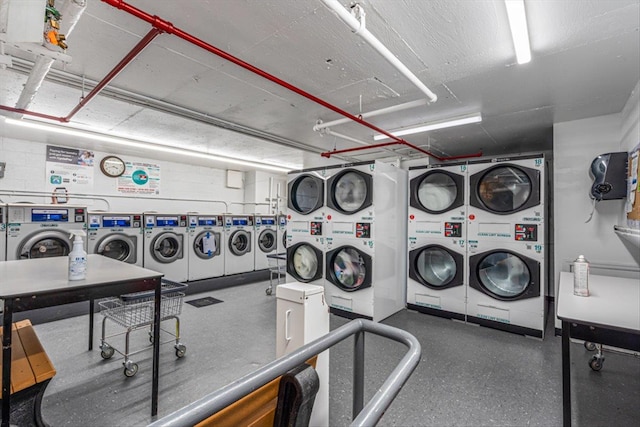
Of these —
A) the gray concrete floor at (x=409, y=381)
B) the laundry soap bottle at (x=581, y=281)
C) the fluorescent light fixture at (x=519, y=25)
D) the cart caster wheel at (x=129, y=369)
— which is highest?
the fluorescent light fixture at (x=519, y=25)

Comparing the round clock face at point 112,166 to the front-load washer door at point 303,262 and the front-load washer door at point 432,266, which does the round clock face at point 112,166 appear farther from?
the front-load washer door at point 432,266

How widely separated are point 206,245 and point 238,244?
2.30ft

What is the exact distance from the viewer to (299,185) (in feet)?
13.6

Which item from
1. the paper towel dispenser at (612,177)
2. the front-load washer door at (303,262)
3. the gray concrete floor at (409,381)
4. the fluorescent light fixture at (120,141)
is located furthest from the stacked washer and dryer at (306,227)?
the paper towel dispenser at (612,177)

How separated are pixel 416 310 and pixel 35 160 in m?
6.66

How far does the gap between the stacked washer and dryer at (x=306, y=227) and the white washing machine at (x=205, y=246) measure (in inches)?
74.5

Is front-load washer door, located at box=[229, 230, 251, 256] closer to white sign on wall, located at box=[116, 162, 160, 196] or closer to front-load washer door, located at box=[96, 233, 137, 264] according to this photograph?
front-load washer door, located at box=[96, 233, 137, 264]

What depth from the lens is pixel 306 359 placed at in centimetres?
86

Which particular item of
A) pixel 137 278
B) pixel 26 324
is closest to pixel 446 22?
pixel 137 278

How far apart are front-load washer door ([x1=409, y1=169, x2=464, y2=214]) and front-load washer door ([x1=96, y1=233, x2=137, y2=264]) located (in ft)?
13.6

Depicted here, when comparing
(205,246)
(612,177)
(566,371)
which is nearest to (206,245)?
(205,246)

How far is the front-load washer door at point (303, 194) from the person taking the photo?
13.2ft

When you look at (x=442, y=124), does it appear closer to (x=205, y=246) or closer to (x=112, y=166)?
(x=205, y=246)

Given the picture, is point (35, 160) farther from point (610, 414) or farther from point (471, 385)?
point (610, 414)
